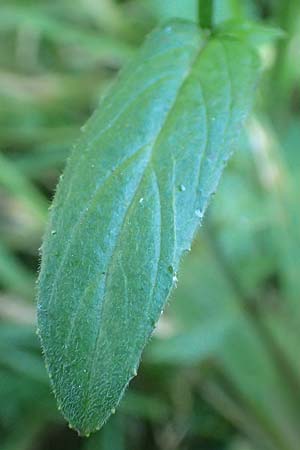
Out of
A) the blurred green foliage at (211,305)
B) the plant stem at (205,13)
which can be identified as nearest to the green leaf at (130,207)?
the plant stem at (205,13)

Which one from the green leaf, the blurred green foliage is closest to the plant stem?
the green leaf

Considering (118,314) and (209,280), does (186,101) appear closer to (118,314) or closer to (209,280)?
(118,314)

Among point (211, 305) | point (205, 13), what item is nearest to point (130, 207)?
point (205, 13)

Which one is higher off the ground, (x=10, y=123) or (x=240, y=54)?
(x=240, y=54)

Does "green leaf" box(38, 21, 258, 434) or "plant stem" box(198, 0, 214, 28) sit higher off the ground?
"plant stem" box(198, 0, 214, 28)

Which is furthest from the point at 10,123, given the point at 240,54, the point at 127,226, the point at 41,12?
the point at 127,226

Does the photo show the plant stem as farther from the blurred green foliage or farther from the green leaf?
the blurred green foliage

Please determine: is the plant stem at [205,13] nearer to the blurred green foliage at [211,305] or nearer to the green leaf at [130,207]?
the green leaf at [130,207]
